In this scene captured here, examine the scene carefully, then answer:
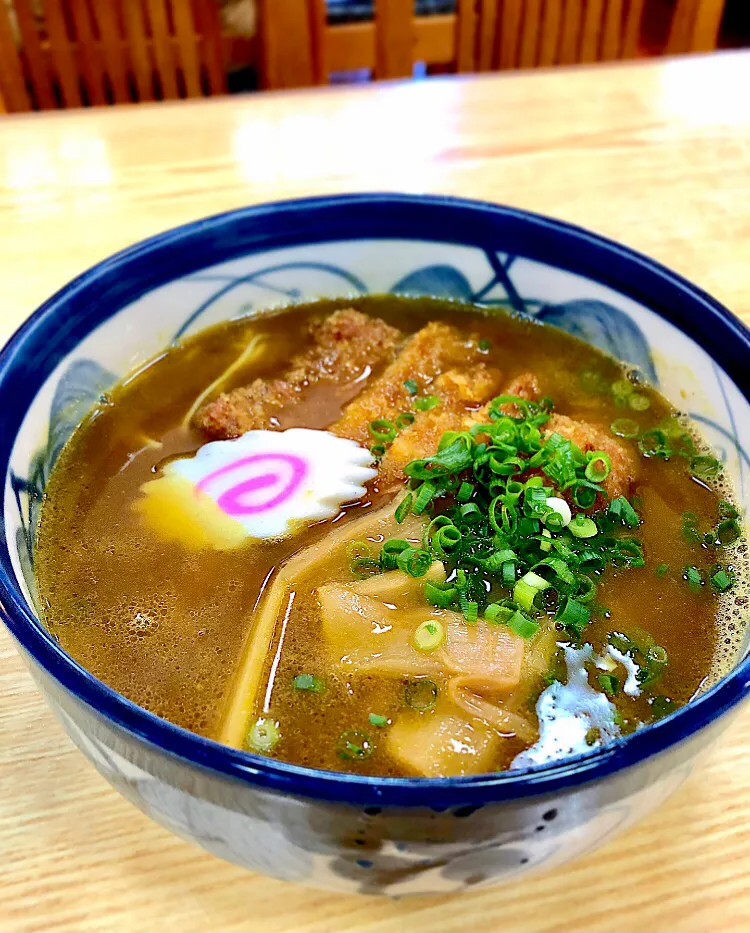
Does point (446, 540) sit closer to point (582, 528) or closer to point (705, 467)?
point (582, 528)

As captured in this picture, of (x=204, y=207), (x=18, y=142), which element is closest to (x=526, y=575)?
(x=204, y=207)

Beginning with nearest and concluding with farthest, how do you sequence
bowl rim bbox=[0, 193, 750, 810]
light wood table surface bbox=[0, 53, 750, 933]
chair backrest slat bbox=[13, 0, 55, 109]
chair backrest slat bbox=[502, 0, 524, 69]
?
bowl rim bbox=[0, 193, 750, 810] < light wood table surface bbox=[0, 53, 750, 933] < chair backrest slat bbox=[13, 0, 55, 109] < chair backrest slat bbox=[502, 0, 524, 69]

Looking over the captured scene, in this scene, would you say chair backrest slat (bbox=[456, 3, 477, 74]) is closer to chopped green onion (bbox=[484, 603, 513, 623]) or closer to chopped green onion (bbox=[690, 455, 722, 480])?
chopped green onion (bbox=[690, 455, 722, 480])

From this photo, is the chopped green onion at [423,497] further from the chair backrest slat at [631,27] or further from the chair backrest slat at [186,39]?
the chair backrest slat at [631,27]

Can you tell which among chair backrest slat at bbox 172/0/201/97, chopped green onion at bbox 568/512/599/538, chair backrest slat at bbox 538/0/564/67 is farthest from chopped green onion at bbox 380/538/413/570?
chair backrest slat at bbox 538/0/564/67

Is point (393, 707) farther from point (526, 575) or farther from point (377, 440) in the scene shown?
point (377, 440)

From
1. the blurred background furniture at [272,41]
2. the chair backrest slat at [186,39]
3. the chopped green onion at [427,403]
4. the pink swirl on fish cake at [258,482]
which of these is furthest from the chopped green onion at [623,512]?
the chair backrest slat at [186,39]
